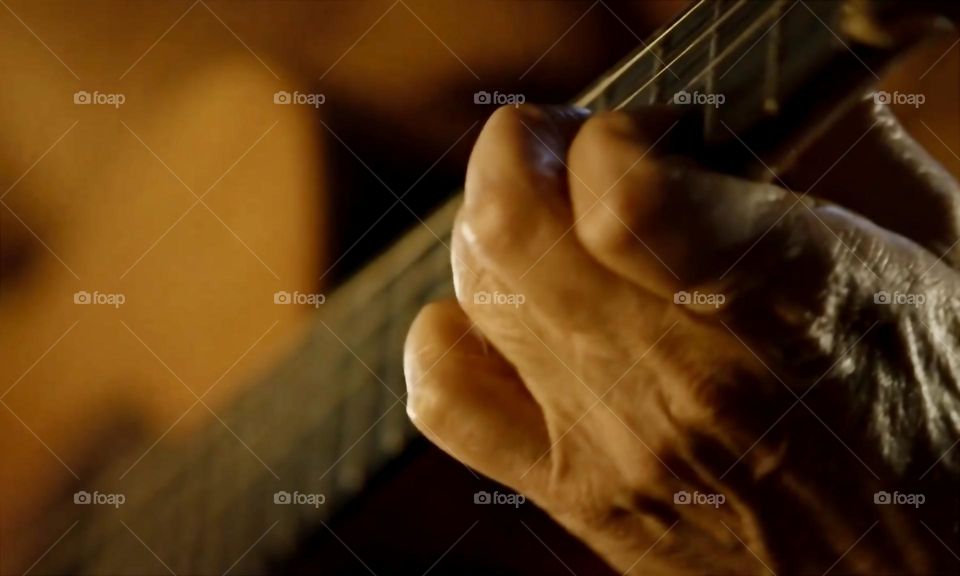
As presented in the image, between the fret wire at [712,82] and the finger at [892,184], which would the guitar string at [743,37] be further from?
the finger at [892,184]

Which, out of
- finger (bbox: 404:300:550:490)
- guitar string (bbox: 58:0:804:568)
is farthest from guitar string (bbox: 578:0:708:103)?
finger (bbox: 404:300:550:490)

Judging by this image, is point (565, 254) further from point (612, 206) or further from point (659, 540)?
point (659, 540)

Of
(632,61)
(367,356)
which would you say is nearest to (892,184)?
(632,61)

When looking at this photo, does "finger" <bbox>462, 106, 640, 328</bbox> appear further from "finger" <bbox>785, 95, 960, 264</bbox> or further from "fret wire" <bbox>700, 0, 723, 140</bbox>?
"finger" <bbox>785, 95, 960, 264</bbox>

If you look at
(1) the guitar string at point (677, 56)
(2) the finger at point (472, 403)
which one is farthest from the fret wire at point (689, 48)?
(2) the finger at point (472, 403)

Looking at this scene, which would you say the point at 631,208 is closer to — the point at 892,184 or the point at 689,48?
the point at 689,48

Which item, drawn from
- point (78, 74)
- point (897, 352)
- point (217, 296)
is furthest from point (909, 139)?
point (78, 74)
